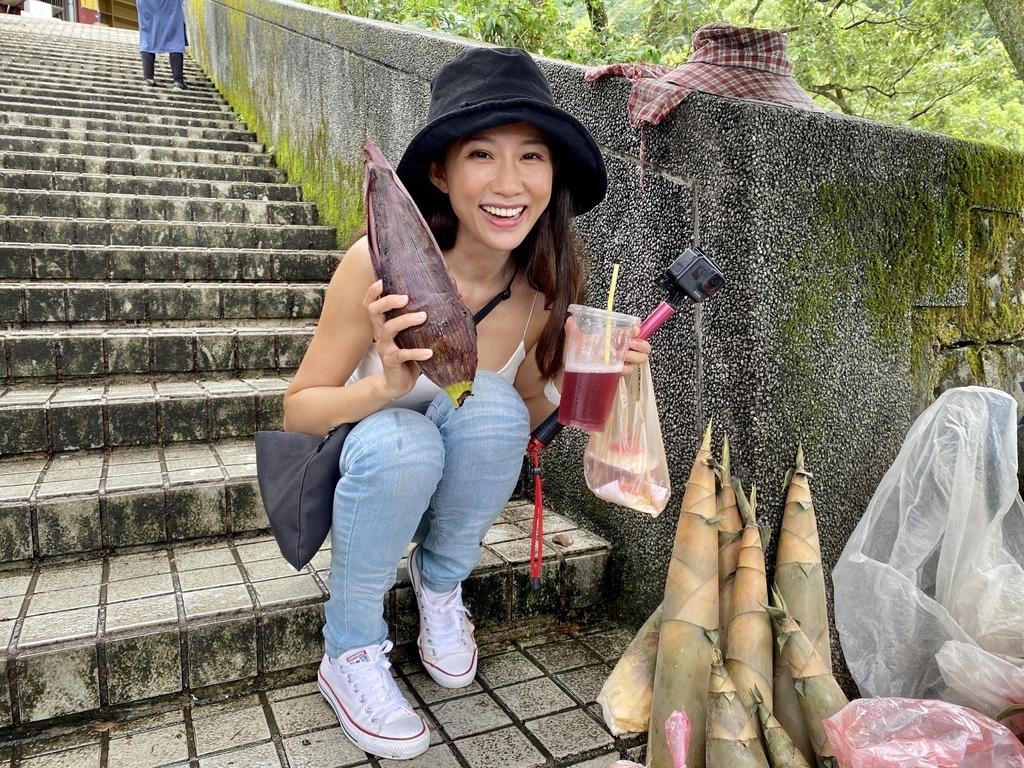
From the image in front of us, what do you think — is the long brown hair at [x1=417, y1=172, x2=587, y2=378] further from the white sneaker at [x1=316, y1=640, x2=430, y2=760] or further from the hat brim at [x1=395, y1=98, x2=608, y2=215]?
the white sneaker at [x1=316, y1=640, x2=430, y2=760]

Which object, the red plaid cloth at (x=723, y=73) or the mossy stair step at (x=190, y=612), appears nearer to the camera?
the mossy stair step at (x=190, y=612)

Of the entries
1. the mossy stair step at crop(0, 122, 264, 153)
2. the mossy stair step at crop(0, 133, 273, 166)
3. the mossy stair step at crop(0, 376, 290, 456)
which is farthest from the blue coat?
the mossy stair step at crop(0, 376, 290, 456)

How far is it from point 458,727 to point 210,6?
37.1 feet

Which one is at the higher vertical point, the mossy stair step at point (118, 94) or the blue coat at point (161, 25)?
the blue coat at point (161, 25)

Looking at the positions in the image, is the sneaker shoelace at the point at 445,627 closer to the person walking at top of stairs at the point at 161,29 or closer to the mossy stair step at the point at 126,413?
the mossy stair step at the point at 126,413

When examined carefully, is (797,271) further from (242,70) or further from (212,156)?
(242,70)

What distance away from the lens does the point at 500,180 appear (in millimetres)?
1742

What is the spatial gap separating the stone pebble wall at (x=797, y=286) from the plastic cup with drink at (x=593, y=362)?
0.42 m

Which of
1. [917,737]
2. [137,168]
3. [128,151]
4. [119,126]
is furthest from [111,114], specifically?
[917,737]

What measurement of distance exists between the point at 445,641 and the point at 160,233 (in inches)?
133

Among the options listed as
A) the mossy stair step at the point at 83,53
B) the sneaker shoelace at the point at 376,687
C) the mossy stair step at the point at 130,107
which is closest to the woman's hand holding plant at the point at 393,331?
the sneaker shoelace at the point at 376,687

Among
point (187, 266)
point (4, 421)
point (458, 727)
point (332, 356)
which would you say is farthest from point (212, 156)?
point (458, 727)

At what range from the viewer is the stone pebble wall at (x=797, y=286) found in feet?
6.43

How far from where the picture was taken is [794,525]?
2002 millimetres
